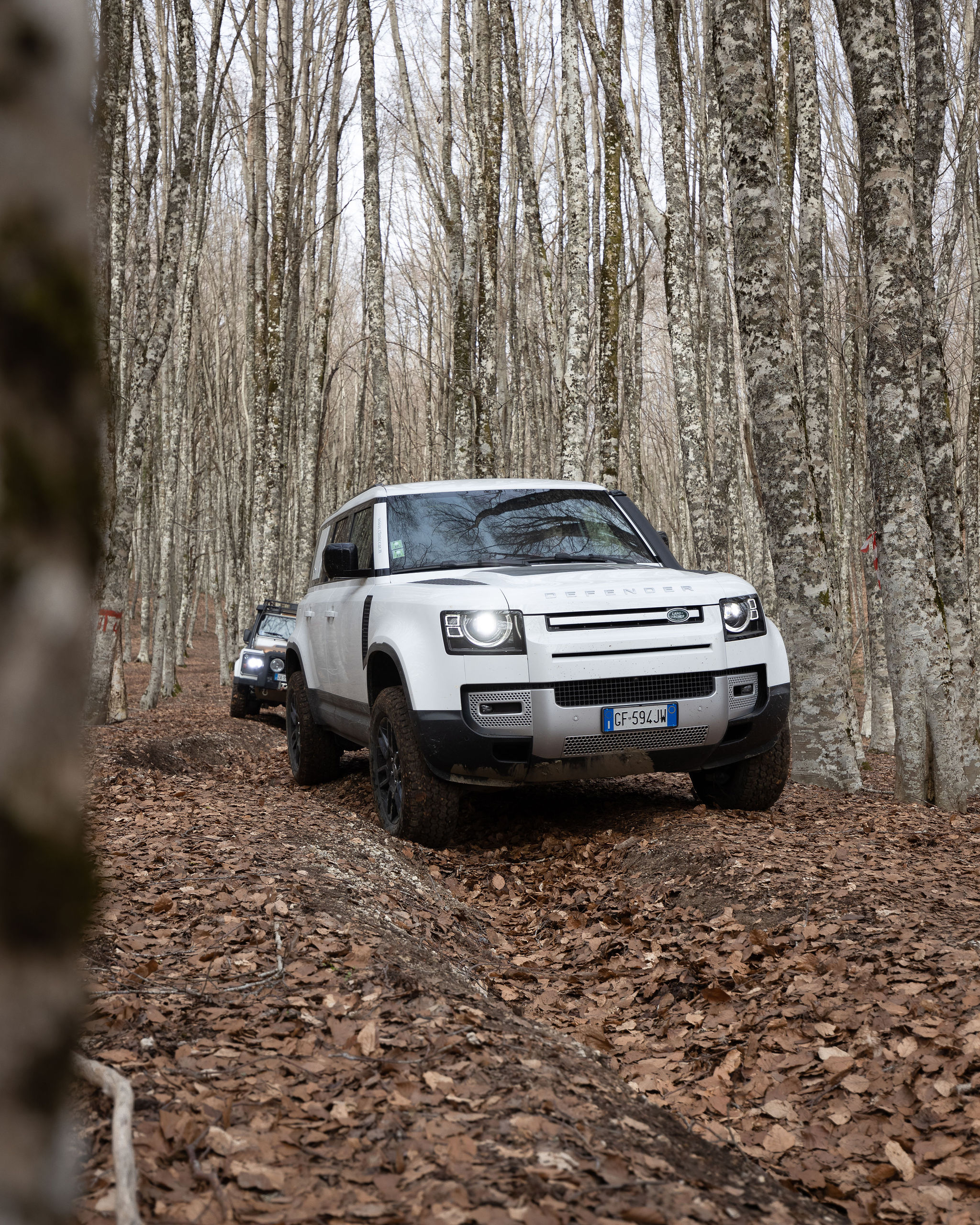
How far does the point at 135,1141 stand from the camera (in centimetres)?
208

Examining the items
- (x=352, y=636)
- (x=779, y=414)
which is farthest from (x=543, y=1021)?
(x=779, y=414)

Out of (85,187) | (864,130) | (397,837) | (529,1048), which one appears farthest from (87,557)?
(864,130)

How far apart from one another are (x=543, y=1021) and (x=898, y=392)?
4.84 m

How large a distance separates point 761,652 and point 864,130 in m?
3.64

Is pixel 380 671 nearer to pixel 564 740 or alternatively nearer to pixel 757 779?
pixel 564 740

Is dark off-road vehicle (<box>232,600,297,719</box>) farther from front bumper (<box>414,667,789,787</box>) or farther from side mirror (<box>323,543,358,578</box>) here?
front bumper (<box>414,667,789,787</box>)

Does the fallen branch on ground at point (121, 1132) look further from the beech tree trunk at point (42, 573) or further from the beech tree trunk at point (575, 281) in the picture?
the beech tree trunk at point (575, 281)

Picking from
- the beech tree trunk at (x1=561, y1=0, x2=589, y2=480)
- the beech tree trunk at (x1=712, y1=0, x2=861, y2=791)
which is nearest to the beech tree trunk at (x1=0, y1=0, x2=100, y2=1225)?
the beech tree trunk at (x1=712, y1=0, x2=861, y2=791)

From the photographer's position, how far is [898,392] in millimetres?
6434

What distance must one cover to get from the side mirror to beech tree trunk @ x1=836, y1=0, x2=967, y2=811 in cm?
351

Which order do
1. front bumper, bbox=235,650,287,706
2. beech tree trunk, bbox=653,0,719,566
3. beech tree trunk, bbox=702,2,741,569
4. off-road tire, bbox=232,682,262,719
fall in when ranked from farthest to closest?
off-road tire, bbox=232,682,262,719, front bumper, bbox=235,650,287,706, beech tree trunk, bbox=702,2,741,569, beech tree trunk, bbox=653,0,719,566

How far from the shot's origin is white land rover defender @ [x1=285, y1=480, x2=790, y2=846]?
16.4ft

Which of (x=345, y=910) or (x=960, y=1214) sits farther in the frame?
(x=345, y=910)

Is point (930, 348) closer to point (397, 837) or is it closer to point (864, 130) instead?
point (864, 130)
